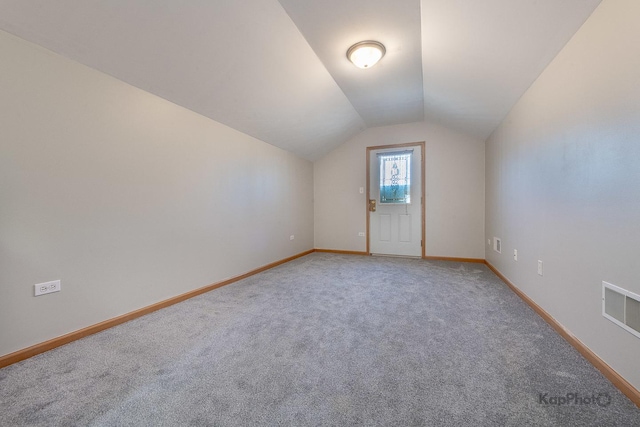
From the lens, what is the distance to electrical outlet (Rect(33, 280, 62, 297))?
166cm

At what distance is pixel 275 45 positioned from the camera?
2.24 meters

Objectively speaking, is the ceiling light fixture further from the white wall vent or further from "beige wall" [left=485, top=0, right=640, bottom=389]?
the white wall vent

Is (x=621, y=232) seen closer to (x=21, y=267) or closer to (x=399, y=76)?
(x=399, y=76)

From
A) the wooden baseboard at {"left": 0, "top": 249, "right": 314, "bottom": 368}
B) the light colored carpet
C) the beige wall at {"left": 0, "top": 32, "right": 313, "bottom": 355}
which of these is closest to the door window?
the light colored carpet

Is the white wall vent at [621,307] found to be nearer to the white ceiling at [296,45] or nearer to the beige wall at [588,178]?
the beige wall at [588,178]

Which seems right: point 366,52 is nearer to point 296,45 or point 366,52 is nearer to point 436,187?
point 296,45

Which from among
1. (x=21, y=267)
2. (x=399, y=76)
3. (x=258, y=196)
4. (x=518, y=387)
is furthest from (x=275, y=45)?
(x=518, y=387)

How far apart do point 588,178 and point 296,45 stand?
7.78 feet

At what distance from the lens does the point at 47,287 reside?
66.9 inches

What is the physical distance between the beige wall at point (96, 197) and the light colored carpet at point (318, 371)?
0.92 ft

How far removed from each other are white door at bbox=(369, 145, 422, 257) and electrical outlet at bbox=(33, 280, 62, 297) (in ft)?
14.0

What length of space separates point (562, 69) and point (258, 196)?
3.34 metres

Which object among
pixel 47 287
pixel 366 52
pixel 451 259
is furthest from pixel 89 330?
pixel 451 259

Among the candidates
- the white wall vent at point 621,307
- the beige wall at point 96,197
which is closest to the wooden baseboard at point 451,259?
the white wall vent at point 621,307
